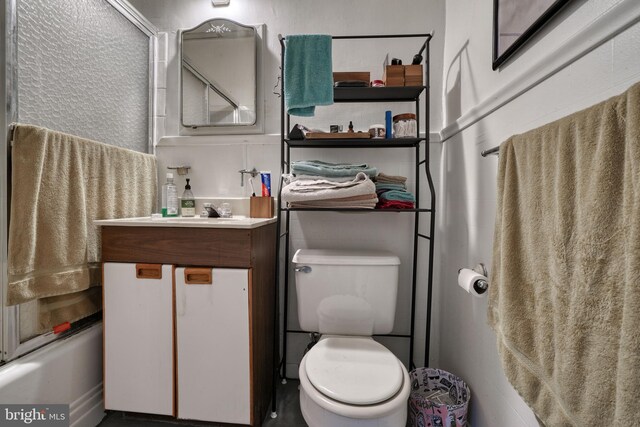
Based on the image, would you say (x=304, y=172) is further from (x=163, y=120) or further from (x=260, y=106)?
(x=163, y=120)

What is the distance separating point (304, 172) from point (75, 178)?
917 millimetres

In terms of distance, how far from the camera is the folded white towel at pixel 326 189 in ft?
3.93

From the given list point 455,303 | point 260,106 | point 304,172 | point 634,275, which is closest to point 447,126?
point 304,172

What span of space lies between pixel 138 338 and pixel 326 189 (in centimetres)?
98

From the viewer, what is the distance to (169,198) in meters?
1.49

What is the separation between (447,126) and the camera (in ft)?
4.51

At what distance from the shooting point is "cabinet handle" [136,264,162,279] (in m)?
1.12

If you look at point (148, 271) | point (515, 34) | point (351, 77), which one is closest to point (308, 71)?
point (351, 77)

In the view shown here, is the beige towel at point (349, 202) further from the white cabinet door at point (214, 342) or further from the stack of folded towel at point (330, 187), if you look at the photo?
the white cabinet door at point (214, 342)

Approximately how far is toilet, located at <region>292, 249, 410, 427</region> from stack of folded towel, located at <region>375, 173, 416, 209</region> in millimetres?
240

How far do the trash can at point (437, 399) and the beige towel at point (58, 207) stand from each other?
1.43 m

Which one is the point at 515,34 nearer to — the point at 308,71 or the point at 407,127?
the point at 407,127

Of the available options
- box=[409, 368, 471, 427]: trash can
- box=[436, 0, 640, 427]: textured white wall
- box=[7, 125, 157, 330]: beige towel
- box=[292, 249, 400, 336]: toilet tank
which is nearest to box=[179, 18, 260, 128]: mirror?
box=[7, 125, 157, 330]: beige towel

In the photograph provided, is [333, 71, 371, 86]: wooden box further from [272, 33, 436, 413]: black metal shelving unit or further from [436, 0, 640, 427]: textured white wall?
[436, 0, 640, 427]: textured white wall
